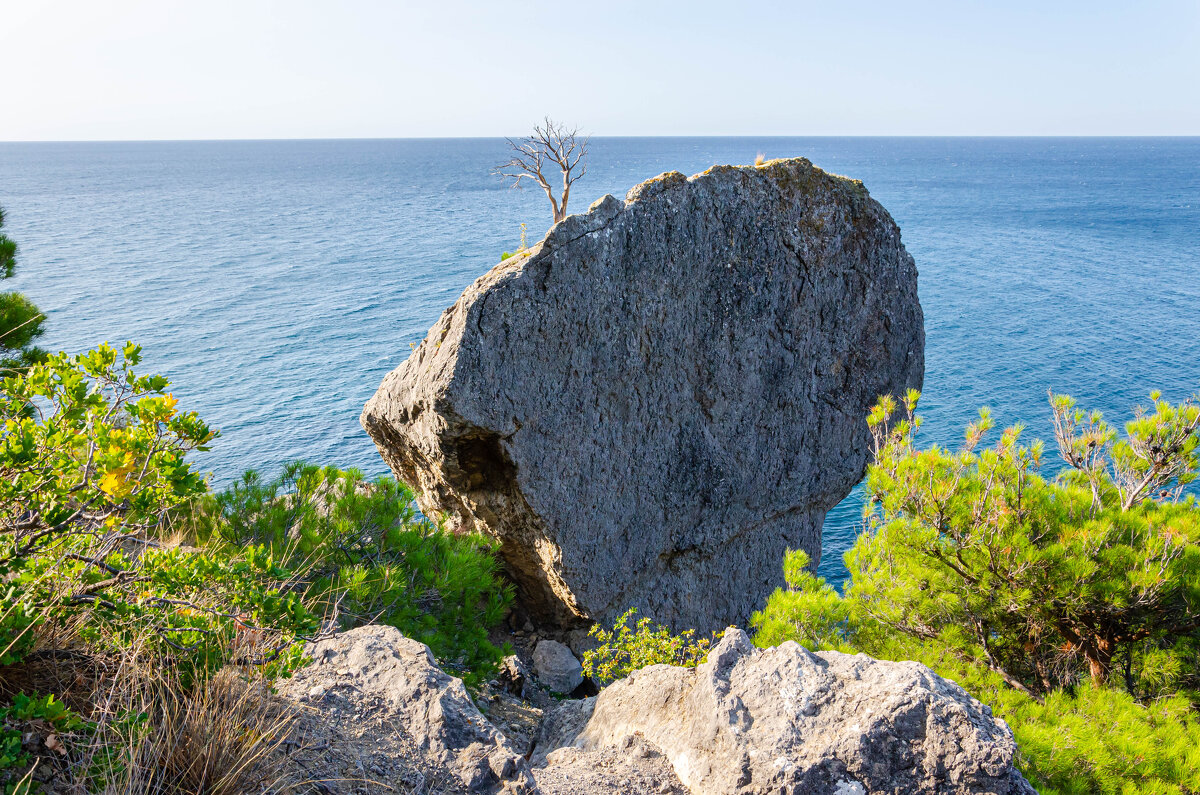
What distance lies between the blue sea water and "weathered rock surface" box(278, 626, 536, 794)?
35.1 feet

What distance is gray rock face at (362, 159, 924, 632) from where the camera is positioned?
12.4 meters

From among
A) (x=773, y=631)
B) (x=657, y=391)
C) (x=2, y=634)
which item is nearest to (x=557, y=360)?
(x=657, y=391)

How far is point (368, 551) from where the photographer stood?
1020cm

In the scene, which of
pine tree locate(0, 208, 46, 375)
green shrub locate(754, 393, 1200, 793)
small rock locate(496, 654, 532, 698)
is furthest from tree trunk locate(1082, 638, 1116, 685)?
pine tree locate(0, 208, 46, 375)

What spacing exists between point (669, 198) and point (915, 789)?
37.0 ft

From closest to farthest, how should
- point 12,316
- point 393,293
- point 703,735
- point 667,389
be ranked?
point 703,735
point 12,316
point 667,389
point 393,293

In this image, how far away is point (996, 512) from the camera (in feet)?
23.6

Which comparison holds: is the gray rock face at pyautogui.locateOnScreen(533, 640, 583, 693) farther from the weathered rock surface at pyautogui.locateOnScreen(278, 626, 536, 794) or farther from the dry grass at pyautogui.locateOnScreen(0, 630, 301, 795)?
the dry grass at pyautogui.locateOnScreen(0, 630, 301, 795)

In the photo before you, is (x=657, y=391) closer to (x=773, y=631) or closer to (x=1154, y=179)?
(x=773, y=631)

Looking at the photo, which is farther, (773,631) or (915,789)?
(773,631)

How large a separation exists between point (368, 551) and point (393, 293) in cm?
4221

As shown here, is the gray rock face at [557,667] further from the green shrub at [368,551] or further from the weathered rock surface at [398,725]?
the weathered rock surface at [398,725]

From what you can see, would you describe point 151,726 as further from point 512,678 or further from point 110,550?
point 512,678

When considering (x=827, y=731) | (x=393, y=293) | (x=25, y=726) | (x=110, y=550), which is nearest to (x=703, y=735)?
(x=827, y=731)
